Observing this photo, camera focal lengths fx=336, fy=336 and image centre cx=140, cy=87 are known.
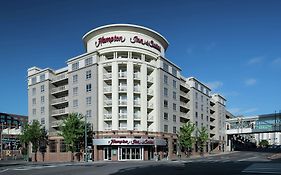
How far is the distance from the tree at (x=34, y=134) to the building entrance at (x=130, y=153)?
70.9 ft

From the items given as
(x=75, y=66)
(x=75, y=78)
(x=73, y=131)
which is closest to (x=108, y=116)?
(x=73, y=131)

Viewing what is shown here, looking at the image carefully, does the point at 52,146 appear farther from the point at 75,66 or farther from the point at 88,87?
the point at 75,66

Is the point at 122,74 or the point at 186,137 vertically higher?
the point at 122,74

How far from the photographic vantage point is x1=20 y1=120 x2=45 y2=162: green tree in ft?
236

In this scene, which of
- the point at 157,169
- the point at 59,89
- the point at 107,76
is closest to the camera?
the point at 157,169

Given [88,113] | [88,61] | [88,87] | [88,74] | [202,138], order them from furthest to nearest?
[202,138], [88,61], [88,74], [88,87], [88,113]

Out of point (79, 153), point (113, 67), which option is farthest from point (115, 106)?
point (79, 153)

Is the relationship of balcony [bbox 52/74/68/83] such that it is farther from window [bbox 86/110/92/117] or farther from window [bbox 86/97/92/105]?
window [bbox 86/110/92/117]

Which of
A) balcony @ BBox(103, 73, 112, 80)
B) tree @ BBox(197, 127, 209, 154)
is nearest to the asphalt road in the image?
balcony @ BBox(103, 73, 112, 80)

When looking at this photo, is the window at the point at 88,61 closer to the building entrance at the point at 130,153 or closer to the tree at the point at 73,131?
the tree at the point at 73,131

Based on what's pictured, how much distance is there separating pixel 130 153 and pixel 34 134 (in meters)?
23.5

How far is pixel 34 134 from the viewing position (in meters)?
71.8

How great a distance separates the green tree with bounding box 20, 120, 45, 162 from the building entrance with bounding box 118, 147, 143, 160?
21.6 meters

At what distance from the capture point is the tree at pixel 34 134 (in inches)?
2835
